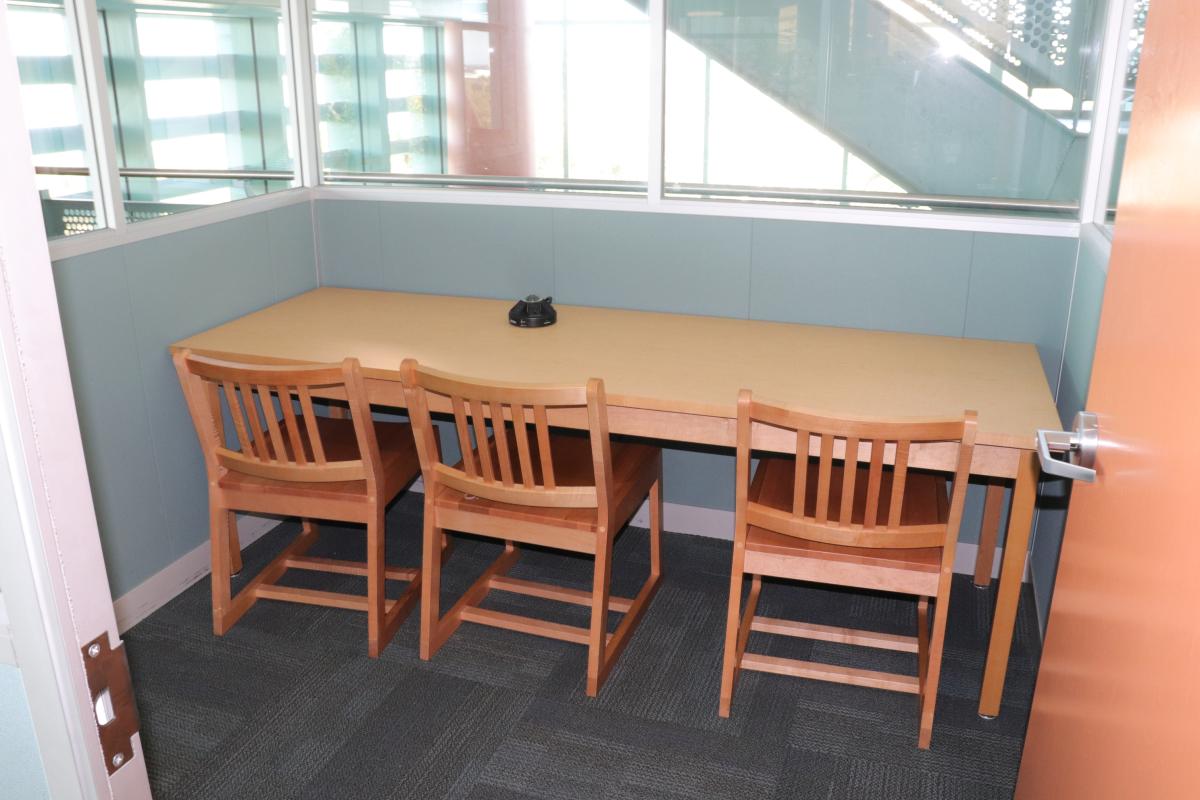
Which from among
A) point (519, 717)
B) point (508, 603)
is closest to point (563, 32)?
point (508, 603)

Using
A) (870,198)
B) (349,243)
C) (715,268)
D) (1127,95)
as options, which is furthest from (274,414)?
(1127,95)

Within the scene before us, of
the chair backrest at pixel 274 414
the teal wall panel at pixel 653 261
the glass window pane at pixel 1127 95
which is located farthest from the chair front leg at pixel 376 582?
the glass window pane at pixel 1127 95

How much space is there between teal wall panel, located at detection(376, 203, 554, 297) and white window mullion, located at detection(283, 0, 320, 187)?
319 mm

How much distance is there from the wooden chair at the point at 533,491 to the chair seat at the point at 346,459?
220 millimetres

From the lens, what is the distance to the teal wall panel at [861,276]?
9.29ft

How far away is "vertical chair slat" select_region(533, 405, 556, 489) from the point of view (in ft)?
7.30

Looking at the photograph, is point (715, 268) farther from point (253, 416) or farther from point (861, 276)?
point (253, 416)

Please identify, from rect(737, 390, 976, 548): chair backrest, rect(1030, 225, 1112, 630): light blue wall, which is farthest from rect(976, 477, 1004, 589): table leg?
rect(737, 390, 976, 548): chair backrest

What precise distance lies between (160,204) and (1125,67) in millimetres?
2576

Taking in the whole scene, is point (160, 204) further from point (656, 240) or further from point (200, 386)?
point (656, 240)

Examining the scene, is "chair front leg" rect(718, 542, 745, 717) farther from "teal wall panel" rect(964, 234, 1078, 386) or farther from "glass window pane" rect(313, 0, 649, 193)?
"glass window pane" rect(313, 0, 649, 193)

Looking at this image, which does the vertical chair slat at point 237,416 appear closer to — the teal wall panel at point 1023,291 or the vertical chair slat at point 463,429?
the vertical chair slat at point 463,429

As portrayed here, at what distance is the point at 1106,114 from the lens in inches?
101

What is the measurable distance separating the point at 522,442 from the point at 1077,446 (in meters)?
1.23
